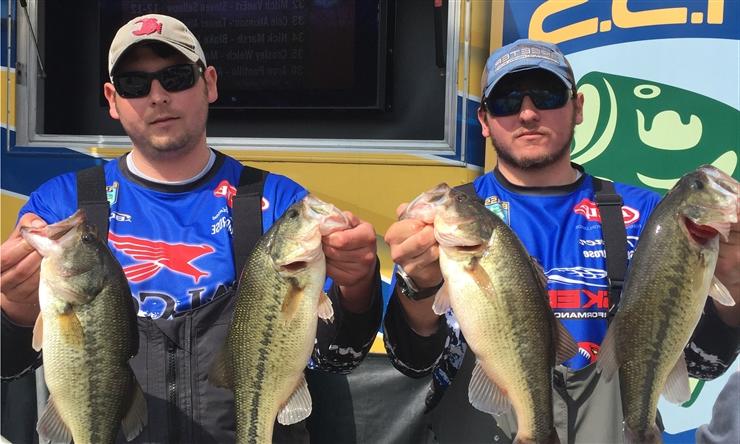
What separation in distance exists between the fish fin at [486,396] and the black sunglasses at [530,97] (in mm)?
1004

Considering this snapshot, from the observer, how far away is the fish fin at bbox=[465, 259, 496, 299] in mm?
1851

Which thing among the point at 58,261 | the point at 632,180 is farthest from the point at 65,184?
the point at 632,180

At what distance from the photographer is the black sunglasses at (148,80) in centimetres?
257

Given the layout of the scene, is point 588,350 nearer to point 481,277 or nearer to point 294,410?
point 481,277

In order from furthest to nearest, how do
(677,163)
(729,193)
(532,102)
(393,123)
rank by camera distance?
1. (393,123)
2. (677,163)
3. (532,102)
4. (729,193)

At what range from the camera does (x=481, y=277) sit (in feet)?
6.07

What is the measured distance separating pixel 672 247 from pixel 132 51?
1.95 m

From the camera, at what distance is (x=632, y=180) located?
3238 millimetres

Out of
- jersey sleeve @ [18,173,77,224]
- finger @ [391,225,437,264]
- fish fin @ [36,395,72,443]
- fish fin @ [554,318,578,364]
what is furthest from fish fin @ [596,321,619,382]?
jersey sleeve @ [18,173,77,224]

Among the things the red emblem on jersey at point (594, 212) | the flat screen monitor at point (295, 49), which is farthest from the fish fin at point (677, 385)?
the flat screen monitor at point (295, 49)

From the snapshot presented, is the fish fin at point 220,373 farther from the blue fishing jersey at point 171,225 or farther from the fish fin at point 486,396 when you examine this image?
the fish fin at point 486,396

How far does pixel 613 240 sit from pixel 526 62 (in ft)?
2.30

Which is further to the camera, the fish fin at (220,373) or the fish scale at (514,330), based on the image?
the fish fin at (220,373)

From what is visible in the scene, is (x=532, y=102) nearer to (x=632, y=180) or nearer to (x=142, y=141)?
(x=632, y=180)
